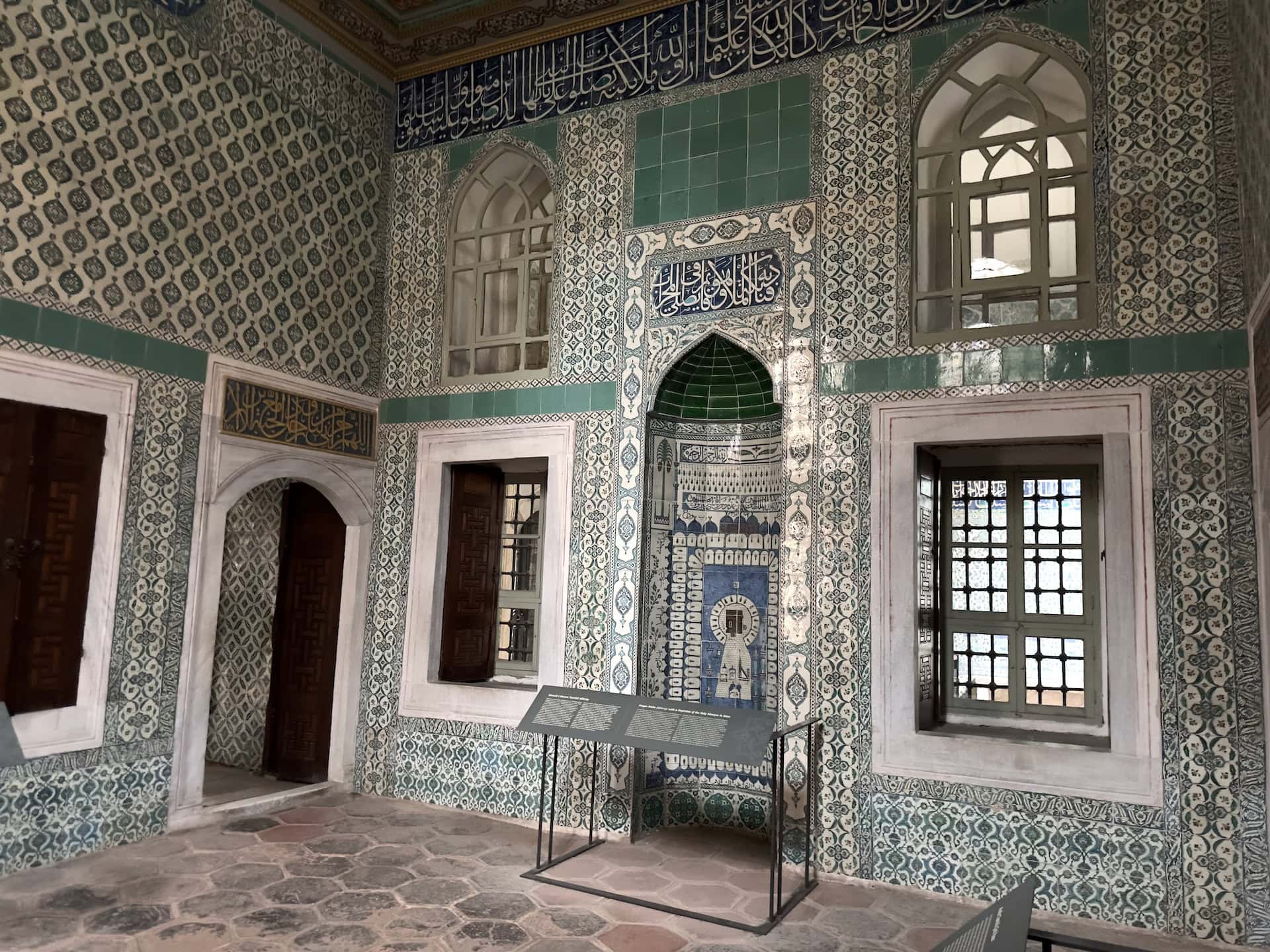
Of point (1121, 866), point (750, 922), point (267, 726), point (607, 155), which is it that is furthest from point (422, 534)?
point (1121, 866)

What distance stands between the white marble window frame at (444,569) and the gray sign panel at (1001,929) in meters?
3.99

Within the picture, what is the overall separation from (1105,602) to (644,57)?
4.38 m

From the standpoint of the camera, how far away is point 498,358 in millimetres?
6746

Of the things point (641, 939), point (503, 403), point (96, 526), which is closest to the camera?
point (641, 939)

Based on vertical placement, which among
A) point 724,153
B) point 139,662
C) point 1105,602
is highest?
point 724,153

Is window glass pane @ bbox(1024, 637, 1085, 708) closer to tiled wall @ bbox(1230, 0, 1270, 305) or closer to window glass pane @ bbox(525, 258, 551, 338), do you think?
tiled wall @ bbox(1230, 0, 1270, 305)

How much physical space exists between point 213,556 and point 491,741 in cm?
210

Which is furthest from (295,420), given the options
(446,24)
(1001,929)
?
(1001,929)

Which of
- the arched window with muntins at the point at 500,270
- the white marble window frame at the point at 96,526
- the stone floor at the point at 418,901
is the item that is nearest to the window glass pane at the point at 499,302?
the arched window with muntins at the point at 500,270

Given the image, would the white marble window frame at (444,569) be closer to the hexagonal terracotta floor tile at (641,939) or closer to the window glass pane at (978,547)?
the hexagonal terracotta floor tile at (641,939)

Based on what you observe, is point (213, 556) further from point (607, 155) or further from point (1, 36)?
point (607, 155)

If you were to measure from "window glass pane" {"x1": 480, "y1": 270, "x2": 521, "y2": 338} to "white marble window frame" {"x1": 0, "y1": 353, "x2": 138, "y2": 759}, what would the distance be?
8.06 ft

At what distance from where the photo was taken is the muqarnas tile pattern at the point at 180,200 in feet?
15.7

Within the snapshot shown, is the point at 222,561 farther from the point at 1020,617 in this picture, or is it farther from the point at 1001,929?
the point at 1001,929
